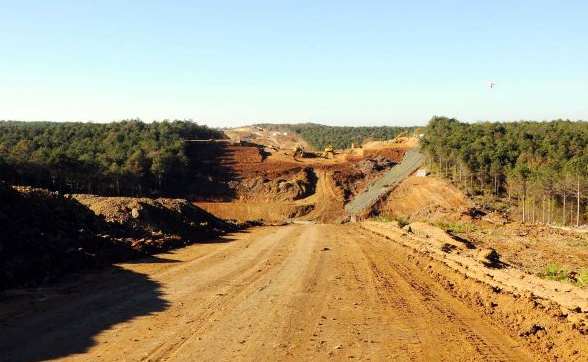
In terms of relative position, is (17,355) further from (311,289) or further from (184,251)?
(184,251)

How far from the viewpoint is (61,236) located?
18797 millimetres

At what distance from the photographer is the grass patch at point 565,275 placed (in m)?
15.6

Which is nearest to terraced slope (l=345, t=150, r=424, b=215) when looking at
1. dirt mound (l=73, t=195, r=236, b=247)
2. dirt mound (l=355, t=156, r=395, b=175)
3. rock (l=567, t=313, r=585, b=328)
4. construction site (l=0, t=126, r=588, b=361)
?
dirt mound (l=355, t=156, r=395, b=175)

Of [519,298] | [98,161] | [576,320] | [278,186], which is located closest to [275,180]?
[278,186]

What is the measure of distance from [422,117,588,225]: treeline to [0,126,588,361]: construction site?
22.5 meters

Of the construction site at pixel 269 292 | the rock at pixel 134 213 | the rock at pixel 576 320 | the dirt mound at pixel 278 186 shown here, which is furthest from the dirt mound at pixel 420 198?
the rock at pixel 576 320

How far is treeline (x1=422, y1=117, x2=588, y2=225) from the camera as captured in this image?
173ft

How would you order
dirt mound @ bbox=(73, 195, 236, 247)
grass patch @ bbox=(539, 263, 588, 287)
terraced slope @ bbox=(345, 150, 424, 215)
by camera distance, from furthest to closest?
terraced slope @ bbox=(345, 150, 424, 215), dirt mound @ bbox=(73, 195, 236, 247), grass patch @ bbox=(539, 263, 588, 287)

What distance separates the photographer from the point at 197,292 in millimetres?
13969

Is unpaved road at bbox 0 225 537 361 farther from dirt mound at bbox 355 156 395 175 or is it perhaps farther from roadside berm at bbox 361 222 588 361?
dirt mound at bbox 355 156 395 175

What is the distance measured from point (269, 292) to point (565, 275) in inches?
435

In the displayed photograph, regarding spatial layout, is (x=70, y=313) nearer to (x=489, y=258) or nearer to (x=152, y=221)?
(x=489, y=258)

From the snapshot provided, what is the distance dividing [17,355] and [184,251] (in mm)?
15458

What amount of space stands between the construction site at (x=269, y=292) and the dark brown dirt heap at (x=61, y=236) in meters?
0.08
